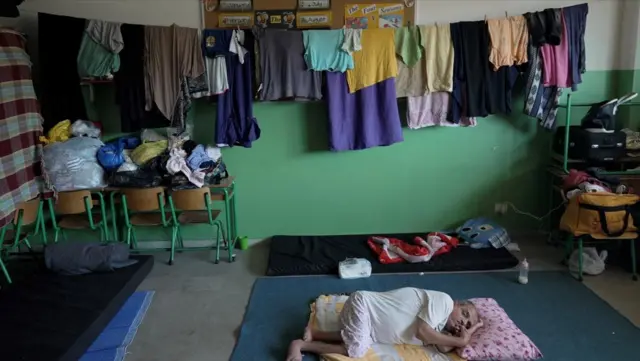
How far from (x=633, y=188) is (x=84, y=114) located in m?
4.46

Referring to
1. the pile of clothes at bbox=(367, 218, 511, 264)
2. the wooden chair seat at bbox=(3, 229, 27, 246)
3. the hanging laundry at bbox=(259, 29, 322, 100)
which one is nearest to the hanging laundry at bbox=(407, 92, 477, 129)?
the hanging laundry at bbox=(259, 29, 322, 100)

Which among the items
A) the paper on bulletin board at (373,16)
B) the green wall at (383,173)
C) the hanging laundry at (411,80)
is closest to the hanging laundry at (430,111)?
the hanging laundry at (411,80)

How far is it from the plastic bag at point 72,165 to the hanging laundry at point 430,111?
2.57 metres

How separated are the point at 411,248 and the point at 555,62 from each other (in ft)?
6.13

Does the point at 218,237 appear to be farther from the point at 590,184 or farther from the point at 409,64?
the point at 590,184

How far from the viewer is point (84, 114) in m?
4.30

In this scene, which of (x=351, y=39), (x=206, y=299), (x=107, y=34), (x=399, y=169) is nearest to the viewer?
(x=206, y=299)

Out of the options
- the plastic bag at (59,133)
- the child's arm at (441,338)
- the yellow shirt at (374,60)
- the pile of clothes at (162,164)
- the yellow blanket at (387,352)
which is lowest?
the yellow blanket at (387,352)

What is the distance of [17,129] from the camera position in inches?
153

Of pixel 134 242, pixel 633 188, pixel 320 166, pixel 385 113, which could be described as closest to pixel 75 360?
pixel 134 242

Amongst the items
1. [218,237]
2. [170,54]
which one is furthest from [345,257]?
[170,54]

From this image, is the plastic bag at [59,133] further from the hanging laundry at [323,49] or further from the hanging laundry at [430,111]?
the hanging laundry at [430,111]

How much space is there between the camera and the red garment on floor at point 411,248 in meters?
4.14

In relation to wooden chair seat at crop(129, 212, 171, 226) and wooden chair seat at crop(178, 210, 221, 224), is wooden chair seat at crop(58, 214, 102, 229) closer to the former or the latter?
wooden chair seat at crop(129, 212, 171, 226)
